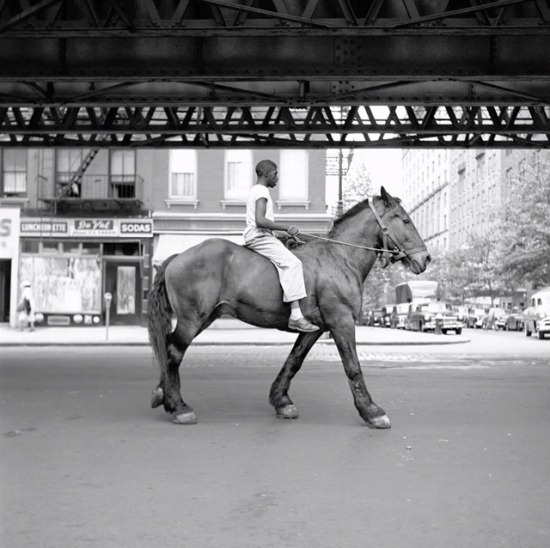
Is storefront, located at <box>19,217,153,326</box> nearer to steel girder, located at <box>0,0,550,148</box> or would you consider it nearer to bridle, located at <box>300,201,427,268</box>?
steel girder, located at <box>0,0,550,148</box>

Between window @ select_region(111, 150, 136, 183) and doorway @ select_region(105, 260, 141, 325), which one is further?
doorway @ select_region(105, 260, 141, 325)

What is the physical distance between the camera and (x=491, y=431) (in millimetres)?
7789

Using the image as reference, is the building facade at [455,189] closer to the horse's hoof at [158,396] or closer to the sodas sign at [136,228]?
the sodas sign at [136,228]

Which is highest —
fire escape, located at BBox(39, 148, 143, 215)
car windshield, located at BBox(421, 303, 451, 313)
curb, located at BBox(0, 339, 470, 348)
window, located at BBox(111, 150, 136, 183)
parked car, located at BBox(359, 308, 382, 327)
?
window, located at BBox(111, 150, 136, 183)

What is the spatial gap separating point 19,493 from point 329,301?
388cm

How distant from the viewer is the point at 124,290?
3622 cm

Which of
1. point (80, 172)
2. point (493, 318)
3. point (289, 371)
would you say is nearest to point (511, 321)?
point (493, 318)

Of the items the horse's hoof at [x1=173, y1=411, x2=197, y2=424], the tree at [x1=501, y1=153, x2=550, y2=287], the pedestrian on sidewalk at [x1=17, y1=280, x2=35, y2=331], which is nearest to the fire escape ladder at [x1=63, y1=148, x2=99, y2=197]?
the pedestrian on sidewalk at [x1=17, y1=280, x2=35, y2=331]

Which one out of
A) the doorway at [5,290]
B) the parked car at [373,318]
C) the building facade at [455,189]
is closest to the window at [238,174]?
the doorway at [5,290]

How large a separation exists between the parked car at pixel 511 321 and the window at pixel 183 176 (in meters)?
23.2

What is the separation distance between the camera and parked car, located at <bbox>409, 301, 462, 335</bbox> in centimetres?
3988

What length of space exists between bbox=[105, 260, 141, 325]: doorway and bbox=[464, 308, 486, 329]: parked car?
31.3 metres

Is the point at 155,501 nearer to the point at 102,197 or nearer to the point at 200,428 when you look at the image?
the point at 200,428

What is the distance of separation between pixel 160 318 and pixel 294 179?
27.8m
